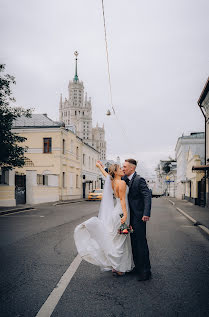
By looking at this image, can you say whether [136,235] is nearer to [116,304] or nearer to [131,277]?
[131,277]

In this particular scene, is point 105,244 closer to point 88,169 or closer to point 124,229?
point 124,229

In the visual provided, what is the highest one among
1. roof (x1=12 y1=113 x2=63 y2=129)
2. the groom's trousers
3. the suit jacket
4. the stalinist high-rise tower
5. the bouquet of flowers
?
the stalinist high-rise tower

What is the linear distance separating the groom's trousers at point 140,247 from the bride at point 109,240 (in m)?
0.10

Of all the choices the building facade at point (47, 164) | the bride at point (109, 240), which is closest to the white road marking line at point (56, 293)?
the bride at point (109, 240)

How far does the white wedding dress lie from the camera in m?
4.69

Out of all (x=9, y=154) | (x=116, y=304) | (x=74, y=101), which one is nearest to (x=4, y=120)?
(x=9, y=154)

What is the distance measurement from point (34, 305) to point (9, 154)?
15.7m

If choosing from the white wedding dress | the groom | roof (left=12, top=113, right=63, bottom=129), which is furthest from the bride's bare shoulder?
roof (left=12, top=113, right=63, bottom=129)

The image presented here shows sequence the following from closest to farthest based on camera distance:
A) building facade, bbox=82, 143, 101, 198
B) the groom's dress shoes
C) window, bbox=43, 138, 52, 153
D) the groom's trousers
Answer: the groom's dress shoes
the groom's trousers
window, bbox=43, 138, 52, 153
building facade, bbox=82, 143, 101, 198

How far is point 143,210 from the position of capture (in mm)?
4887

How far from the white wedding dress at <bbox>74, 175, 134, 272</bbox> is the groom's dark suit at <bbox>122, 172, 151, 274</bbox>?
0.35ft

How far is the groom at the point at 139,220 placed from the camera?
15.4 feet

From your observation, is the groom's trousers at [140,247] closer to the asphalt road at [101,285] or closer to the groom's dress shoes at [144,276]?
the groom's dress shoes at [144,276]

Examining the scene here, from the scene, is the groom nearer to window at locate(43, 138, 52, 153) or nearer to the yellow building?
the yellow building
